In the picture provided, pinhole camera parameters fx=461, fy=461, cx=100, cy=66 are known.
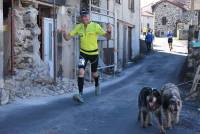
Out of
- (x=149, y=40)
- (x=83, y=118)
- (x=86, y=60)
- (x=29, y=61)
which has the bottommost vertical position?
(x=83, y=118)

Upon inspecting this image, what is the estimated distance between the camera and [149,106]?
25.2 feet

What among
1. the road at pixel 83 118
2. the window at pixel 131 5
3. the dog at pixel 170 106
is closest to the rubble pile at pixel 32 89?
the road at pixel 83 118

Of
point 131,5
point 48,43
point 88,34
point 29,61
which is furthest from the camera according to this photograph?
point 131,5

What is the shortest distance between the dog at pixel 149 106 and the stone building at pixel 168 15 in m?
53.1

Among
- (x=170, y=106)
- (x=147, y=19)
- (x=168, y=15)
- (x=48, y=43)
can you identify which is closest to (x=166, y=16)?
(x=168, y=15)

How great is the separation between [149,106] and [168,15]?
5605 centimetres

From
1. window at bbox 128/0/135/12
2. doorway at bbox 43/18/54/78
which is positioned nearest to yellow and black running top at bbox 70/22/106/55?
doorway at bbox 43/18/54/78

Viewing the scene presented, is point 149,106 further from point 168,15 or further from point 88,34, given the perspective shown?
point 168,15

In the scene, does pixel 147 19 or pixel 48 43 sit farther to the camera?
pixel 147 19

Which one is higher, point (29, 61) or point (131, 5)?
point (131, 5)

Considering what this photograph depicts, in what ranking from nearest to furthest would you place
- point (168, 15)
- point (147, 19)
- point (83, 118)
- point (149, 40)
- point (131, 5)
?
point (83, 118) < point (131, 5) < point (149, 40) < point (168, 15) < point (147, 19)

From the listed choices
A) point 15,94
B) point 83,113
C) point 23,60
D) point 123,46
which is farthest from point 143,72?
point 83,113

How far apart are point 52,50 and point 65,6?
1603mm

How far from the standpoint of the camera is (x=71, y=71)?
15.7 metres
